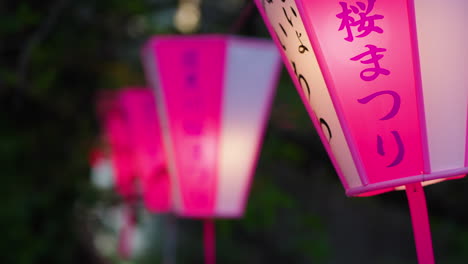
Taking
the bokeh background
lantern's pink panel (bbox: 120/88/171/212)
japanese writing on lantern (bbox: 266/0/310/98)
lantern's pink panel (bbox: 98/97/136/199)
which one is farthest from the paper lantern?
japanese writing on lantern (bbox: 266/0/310/98)

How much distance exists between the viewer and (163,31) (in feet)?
15.3

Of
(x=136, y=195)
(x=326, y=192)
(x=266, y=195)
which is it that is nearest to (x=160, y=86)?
(x=266, y=195)

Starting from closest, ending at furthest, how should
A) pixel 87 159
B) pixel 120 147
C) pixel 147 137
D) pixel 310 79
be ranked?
pixel 310 79, pixel 147 137, pixel 120 147, pixel 87 159

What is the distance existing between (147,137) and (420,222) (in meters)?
2.77

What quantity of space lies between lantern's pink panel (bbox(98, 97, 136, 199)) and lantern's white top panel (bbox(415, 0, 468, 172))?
138 inches

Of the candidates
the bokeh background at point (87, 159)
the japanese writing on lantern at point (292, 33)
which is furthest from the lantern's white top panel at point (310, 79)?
the bokeh background at point (87, 159)

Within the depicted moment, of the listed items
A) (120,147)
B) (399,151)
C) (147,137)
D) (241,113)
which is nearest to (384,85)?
(399,151)

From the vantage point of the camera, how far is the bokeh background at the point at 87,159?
421cm

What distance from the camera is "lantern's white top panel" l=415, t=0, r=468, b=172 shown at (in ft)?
4.55

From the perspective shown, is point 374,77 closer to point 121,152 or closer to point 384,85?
point 384,85

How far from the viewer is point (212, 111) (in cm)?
285

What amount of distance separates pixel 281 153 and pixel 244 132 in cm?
163

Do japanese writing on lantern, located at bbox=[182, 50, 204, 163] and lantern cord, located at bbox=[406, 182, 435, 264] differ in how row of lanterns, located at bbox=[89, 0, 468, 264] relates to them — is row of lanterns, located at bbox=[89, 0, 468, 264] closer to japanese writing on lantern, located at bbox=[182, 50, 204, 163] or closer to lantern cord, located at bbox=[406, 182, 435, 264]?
lantern cord, located at bbox=[406, 182, 435, 264]

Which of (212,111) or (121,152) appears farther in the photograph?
(121,152)
